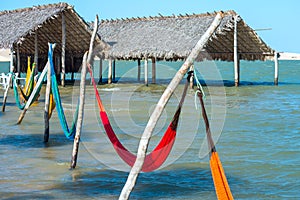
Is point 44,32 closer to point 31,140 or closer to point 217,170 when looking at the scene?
point 31,140

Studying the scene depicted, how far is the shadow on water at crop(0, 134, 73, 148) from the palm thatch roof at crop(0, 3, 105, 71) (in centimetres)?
816

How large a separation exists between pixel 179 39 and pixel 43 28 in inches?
169

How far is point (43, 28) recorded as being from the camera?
17.6m

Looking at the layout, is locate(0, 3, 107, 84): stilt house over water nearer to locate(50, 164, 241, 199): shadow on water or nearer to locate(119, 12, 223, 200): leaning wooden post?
locate(50, 164, 241, 199): shadow on water

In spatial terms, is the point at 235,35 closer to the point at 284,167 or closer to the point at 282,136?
the point at 282,136

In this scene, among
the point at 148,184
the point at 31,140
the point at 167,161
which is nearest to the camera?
the point at 148,184

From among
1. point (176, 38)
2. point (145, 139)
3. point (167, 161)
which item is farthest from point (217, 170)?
point (176, 38)

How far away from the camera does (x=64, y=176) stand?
5582mm

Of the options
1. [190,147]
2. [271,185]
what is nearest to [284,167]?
[271,185]

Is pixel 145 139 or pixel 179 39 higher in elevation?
pixel 179 39

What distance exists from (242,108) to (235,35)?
520 cm

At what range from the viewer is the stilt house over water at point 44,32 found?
16.2 metres

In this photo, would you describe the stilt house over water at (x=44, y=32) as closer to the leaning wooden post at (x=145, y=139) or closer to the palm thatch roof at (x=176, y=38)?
the palm thatch roof at (x=176, y=38)

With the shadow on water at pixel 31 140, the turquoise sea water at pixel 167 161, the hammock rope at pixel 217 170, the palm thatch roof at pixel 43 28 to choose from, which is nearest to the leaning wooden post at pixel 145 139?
the hammock rope at pixel 217 170
